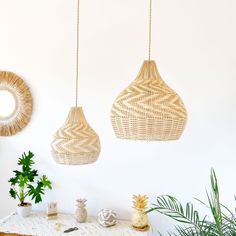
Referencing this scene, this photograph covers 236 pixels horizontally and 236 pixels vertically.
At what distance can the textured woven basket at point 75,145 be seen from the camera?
5.06ft

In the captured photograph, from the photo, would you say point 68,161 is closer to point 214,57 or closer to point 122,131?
point 122,131

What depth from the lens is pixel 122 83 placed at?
252 centimetres

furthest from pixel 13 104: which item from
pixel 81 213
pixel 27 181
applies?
pixel 81 213

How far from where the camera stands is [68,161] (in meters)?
1.56

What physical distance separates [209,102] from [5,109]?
5.79 feet

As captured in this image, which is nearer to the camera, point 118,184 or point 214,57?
point 214,57

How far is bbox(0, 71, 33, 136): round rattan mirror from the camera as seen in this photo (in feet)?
8.89

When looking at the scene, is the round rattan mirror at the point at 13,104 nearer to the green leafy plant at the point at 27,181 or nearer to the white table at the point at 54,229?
the green leafy plant at the point at 27,181

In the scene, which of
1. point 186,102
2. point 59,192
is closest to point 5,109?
point 59,192

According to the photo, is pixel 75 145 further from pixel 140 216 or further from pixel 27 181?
pixel 27 181

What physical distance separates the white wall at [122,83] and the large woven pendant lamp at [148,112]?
44.2 inches

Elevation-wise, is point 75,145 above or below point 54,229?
above

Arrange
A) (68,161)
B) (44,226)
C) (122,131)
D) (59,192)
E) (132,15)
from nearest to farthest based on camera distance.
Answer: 1. (122,131)
2. (68,161)
3. (44,226)
4. (132,15)
5. (59,192)

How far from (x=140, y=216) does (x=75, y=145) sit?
1025 millimetres
